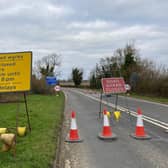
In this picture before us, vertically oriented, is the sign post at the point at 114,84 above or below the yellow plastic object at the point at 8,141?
above

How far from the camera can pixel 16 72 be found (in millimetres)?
8438

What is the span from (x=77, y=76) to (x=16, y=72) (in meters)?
115

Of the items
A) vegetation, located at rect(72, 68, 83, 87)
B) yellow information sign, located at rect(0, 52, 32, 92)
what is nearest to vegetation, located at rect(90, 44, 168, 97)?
yellow information sign, located at rect(0, 52, 32, 92)

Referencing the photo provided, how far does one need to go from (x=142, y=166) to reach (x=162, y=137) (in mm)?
3358

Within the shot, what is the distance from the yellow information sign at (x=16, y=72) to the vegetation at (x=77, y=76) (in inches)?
4461

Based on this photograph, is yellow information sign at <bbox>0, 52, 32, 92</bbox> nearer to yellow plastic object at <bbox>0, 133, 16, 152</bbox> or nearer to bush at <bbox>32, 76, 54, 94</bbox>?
yellow plastic object at <bbox>0, 133, 16, 152</bbox>

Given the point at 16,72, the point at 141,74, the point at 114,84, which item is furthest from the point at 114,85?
the point at 141,74

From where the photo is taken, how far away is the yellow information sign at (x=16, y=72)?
Result: 8344 mm

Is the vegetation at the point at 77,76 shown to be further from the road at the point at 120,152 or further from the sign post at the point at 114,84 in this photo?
the road at the point at 120,152

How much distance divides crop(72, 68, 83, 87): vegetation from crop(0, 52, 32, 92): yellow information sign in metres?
113

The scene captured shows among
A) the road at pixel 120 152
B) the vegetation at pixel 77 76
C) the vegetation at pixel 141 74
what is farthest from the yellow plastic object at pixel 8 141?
the vegetation at pixel 77 76

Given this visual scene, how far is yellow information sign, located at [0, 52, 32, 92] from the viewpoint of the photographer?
328 inches

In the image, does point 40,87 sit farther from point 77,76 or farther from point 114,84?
point 77,76

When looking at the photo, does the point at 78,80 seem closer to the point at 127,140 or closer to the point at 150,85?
the point at 150,85
